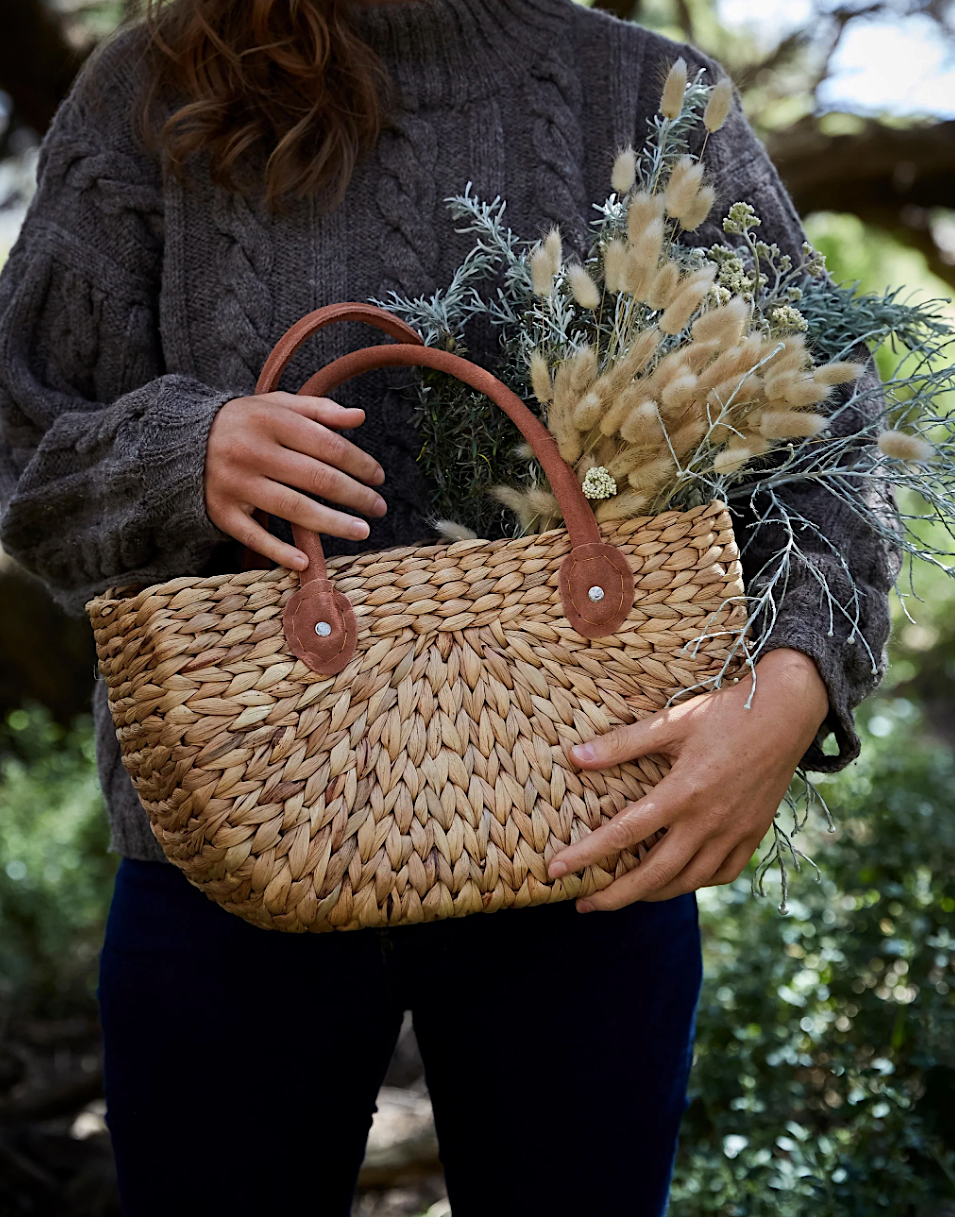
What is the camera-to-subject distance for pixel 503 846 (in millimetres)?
969

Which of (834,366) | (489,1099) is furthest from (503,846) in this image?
(834,366)

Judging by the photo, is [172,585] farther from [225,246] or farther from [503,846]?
[225,246]

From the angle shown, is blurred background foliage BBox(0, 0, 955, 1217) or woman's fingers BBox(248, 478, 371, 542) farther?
blurred background foliage BBox(0, 0, 955, 1217)

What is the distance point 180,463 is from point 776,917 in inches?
76.9

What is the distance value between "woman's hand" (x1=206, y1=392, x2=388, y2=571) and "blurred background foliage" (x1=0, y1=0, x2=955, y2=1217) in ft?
2.38

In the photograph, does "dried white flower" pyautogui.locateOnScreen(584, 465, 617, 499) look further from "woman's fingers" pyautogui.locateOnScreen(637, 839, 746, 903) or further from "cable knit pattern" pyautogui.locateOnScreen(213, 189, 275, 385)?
"cable knit pattern" pyautogui.locateOnScreen(213, 189, 275, 385)

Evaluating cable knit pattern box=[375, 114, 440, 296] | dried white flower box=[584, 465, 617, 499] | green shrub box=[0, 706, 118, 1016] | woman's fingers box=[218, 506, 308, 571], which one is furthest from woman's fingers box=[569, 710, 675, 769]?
green shrub box=[0, 706, 118, 1016]

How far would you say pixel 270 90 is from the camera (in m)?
1.25

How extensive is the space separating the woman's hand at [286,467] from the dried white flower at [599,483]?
204 mm

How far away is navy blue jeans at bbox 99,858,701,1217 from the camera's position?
46.2 inches

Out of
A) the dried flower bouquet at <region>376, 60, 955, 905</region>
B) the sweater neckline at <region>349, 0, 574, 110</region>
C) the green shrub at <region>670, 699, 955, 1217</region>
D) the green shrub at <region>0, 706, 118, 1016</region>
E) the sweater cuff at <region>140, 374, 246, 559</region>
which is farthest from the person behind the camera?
the green shrub at <region>0, 706, 118, 1016</region>

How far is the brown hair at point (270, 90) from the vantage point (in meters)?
1.22

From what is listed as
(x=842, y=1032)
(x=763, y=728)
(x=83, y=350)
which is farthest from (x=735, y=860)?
(x=842, y=1032)

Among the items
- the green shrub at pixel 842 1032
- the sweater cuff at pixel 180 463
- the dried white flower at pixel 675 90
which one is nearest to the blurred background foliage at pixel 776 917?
the green shrub at pixel 842 1032
